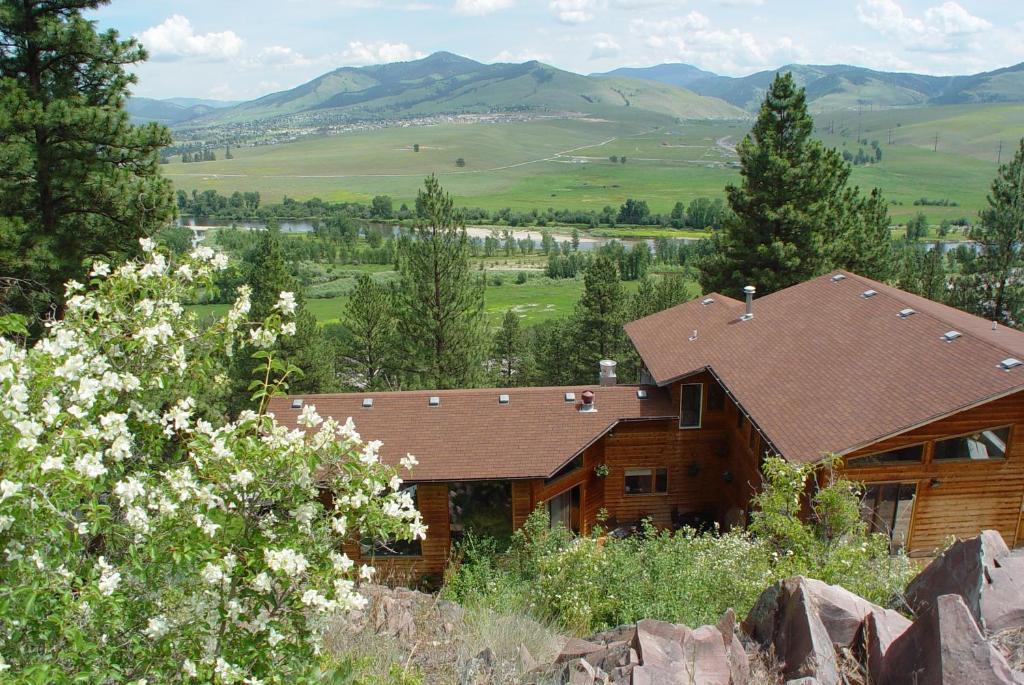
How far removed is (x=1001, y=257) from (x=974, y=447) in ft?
68.1

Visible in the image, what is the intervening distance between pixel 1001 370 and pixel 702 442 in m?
6.81

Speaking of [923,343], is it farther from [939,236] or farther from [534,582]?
[939,236]

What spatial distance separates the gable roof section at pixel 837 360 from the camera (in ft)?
47.2

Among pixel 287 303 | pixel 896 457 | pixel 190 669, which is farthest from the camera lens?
pixel 896 457

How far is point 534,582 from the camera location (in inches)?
523

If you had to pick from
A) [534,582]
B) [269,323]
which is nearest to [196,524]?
[269,323]

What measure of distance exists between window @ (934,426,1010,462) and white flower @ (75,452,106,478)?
1509 cm

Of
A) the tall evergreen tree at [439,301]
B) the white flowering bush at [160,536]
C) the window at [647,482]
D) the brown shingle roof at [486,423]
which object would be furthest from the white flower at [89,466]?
the tall evergreen tree at [439,301]

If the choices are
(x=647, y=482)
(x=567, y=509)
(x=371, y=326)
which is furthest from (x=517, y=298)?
(x=567, y=509)

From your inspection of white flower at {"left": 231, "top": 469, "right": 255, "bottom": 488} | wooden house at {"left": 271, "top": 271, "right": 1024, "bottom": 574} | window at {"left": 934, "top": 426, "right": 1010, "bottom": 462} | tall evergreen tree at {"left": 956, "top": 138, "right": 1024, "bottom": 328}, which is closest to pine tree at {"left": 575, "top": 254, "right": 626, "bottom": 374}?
wooden house at {"left": 271, "top": 271, "right": 1024, "bottom": 574}

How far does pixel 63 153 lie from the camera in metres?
16.0

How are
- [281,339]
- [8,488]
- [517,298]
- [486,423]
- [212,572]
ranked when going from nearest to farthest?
[8,488], [212,572], [486,423], [281,339], [517,298]

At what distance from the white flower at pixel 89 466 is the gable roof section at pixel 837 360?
12467mm

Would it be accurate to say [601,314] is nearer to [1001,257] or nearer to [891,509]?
[1001,257]
